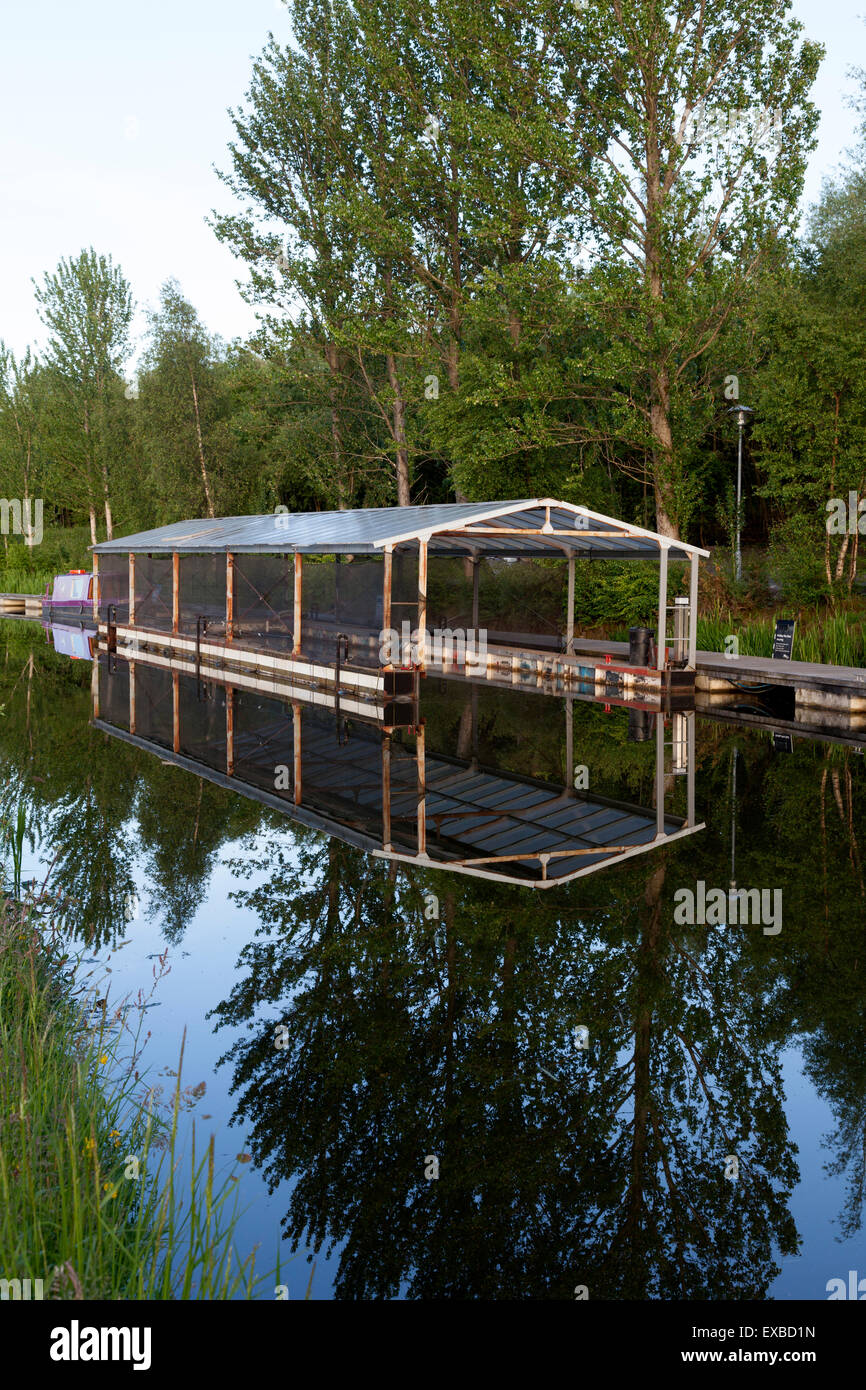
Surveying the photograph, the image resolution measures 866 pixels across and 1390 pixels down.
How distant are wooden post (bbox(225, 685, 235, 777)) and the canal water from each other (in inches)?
39.6

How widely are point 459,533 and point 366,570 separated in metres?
3.13

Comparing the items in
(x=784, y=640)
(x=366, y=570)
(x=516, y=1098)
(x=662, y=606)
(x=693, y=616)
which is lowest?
(x=516, y=1098)

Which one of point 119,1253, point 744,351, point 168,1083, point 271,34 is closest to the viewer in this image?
point 119,1253

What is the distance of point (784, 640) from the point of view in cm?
2042

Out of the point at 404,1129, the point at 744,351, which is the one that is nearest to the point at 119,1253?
the point at 404,1129

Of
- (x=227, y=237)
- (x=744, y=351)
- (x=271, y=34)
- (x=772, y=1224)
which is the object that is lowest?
(x=772, y=1224)

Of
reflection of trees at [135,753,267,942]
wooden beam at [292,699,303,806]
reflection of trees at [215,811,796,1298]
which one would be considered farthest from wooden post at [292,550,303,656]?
reflection of trees at [215,811,796,1298]

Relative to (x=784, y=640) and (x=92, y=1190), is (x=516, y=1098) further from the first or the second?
(x=784, y=640)

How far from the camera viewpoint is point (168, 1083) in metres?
5.55

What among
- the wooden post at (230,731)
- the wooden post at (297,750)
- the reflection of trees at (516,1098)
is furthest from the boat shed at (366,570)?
the reflection of trees at (516,1098)

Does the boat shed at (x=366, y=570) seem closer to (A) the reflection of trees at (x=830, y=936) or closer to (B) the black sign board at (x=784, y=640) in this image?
(B) the black sign board at (x=784, y=640)

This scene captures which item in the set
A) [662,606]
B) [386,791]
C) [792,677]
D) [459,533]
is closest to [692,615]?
[662,606]

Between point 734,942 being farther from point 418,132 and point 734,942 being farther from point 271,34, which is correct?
point 271,34

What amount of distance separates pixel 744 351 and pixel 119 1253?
2449 cm
